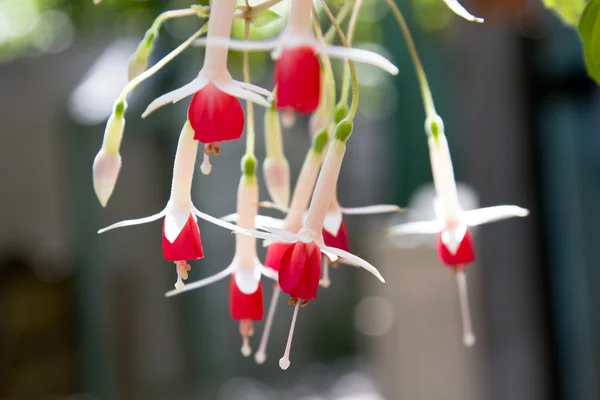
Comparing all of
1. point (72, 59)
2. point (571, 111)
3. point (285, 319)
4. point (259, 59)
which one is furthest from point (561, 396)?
point (72, 59)

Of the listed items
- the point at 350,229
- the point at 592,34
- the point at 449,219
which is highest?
the point at 592,34

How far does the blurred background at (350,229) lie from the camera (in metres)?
1.97

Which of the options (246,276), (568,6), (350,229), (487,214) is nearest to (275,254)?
(246,276)

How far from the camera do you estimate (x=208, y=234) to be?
303 centimetres

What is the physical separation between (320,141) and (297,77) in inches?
4.1

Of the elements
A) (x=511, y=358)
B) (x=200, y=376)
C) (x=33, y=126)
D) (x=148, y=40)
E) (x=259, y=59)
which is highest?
(x=33, y=126)

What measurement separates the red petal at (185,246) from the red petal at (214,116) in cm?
5

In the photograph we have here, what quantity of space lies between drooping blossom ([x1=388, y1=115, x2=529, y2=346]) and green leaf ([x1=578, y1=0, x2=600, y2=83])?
10 centimetres

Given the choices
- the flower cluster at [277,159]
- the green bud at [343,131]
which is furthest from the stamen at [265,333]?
the green bud at [343,131]

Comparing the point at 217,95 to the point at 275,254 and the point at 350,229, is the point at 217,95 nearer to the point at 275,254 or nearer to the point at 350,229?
the point at 275,254

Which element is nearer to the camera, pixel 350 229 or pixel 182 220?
pixel 182 220

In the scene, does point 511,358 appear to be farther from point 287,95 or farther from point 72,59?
point 72,59

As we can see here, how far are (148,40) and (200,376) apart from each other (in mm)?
2730

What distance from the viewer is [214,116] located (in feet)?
1.21
